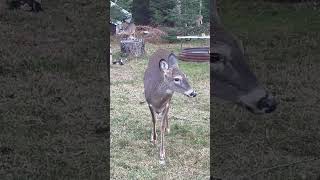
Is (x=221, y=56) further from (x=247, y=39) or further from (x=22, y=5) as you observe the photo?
(x=22, y=5)

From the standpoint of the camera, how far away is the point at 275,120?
516 cm

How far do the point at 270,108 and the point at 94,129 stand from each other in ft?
4.06

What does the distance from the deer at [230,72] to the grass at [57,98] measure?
2.86ft

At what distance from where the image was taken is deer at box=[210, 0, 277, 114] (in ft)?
12.1

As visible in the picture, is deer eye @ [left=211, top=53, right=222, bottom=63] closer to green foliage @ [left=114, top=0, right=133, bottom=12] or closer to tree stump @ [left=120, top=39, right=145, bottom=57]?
tree stump @ [left=120, top=39, right=145, bottom=57]

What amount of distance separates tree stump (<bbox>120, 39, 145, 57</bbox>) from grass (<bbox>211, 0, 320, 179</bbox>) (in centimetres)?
84

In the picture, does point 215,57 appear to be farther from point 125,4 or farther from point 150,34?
point 125,4

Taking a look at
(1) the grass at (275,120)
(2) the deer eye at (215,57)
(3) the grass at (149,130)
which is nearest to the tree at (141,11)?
(3) the grass at (149,130)

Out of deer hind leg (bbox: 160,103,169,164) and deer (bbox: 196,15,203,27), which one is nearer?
deer hind leg (bbox: 160,103,169,164)

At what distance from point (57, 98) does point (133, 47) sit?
1959 mm

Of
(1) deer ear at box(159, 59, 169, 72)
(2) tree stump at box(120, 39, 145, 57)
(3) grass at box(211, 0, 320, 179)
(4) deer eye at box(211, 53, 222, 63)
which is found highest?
(2) tree stump at box(120, 39, 145, 57)

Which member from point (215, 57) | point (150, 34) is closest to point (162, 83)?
point (150, 34)

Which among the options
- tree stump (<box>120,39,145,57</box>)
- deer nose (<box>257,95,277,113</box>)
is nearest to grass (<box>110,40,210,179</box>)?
tree stump (<box>120,39,145,57</box>)

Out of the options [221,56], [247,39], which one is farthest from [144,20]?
[247,39]
